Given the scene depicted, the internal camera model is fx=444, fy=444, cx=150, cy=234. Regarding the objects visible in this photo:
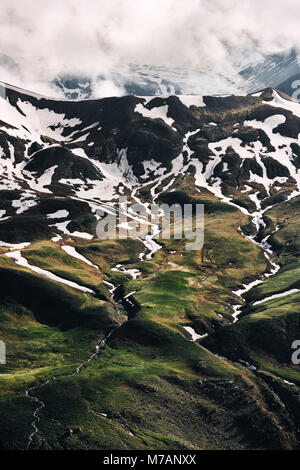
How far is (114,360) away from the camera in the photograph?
108 meters

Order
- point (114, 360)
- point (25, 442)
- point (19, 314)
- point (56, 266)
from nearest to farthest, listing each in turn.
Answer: point (25, 442) → point (114, 360) → point (19, 314) → point (56, 266)

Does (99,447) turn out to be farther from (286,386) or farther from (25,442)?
(286,386)

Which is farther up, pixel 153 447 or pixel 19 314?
pixel 19 314

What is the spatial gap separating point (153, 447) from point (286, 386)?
38.7 m

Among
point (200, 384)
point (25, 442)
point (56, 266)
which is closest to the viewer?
point (25, 442)

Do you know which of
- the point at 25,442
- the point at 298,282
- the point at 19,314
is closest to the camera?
the point at 25,442

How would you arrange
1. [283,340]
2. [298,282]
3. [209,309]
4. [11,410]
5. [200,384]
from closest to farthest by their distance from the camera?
[11,410], [200,384], [283,340], [209,309], [298,282]

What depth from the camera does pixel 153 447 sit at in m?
76.9

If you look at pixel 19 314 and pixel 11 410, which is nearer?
pixel 11 410

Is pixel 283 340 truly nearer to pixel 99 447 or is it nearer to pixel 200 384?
pixel 200 384

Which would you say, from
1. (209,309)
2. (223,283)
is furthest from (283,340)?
(223,283)

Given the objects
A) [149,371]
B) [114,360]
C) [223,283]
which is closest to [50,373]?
[114,360]

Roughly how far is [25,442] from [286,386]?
5799cm

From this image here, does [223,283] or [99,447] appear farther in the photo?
[223,283]
